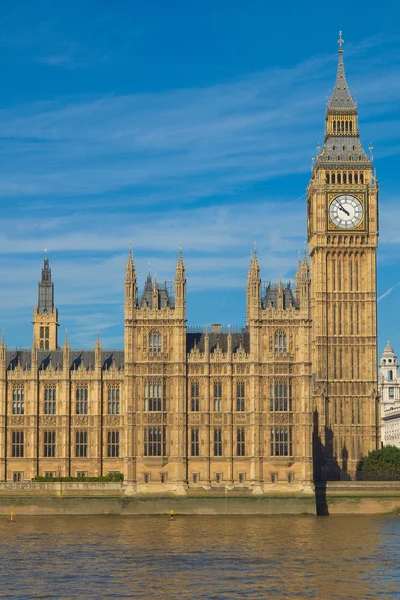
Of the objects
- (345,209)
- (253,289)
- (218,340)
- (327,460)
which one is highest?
(345,209)

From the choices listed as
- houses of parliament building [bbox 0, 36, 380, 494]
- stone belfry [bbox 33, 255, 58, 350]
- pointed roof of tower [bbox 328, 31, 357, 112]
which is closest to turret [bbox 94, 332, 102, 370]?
houses of parliament building [bbox 0, 36, 380, 494]

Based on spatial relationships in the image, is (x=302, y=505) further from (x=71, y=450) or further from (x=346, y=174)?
(x=346, y=174)

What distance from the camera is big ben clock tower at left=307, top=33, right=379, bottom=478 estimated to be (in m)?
142

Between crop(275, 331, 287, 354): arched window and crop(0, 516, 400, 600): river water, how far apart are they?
17590 millimetres

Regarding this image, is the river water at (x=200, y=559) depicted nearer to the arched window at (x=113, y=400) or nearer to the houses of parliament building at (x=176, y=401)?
the houses of parliament building at (x=176, y=401)

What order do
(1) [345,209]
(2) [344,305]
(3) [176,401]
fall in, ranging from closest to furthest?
(3) [176,401] → (2) [344,305] → (1) [345,209]

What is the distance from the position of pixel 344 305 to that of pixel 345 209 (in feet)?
38.7

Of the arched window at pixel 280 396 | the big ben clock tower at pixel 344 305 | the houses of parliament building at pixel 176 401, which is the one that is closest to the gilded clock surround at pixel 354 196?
the big ben clock tower at pixel 344 305

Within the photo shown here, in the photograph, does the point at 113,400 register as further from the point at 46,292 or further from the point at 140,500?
the point at 46,292

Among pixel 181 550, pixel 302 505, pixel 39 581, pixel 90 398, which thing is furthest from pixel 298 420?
pixel 39 581

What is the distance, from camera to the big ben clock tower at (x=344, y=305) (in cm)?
14200

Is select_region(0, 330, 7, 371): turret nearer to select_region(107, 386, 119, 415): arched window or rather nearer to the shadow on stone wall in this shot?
select_region(107, 386, 119, 415): arched window

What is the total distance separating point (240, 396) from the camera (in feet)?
389

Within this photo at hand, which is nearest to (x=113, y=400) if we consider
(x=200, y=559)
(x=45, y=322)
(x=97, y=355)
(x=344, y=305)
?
(x=97, y=355)
